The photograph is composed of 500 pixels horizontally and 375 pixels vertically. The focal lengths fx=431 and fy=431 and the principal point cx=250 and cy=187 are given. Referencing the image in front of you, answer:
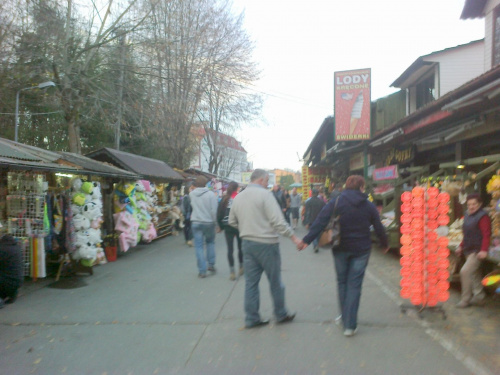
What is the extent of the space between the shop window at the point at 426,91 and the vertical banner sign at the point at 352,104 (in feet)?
5.60

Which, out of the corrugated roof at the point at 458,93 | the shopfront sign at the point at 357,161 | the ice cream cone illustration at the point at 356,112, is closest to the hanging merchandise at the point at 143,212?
the corrugated roof at the point at 458,93

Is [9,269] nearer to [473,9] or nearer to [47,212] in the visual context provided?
[47,212]

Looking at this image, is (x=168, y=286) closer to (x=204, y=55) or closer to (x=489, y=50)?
(x=489, y=50)

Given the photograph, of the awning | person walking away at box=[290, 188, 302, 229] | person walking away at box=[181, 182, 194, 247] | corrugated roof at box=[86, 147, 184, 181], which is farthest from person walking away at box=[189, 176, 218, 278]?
person walking away at box=[290, 188, 302, 229]

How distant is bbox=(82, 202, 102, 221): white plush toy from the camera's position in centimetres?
848

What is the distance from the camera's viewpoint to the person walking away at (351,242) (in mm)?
4570

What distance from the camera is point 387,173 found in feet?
40.3

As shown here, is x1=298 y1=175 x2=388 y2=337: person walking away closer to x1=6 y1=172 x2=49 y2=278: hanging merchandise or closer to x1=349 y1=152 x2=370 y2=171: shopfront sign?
x1=6 y1=172 x2=49 y2=278: hanging merchandise

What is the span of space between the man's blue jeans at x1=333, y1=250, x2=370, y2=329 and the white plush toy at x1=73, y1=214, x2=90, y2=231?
5.53 metres

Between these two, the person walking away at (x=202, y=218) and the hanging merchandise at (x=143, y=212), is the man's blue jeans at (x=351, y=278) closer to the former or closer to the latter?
the person walking away at (x=202, y=218)

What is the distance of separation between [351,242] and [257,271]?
1114mm

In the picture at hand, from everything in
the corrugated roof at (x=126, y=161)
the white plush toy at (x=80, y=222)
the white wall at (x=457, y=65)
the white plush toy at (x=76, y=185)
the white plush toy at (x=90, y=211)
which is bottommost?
the white plush toy at (x=80, y=222)

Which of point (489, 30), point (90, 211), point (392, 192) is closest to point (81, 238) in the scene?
point (90, 211)

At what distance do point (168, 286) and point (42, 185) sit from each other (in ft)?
10.1
